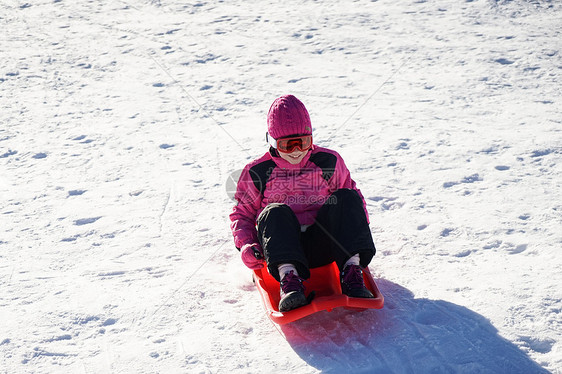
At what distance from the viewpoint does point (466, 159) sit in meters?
4.41

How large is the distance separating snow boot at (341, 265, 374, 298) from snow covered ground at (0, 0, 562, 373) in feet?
0.51

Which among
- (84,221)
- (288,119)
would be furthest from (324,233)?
(84,221)

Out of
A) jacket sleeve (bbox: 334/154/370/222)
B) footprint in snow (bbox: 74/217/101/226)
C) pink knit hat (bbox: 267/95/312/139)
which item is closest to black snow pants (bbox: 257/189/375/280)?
jacket sleeve (bbox: 334/154/370/222)

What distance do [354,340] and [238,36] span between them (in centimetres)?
581

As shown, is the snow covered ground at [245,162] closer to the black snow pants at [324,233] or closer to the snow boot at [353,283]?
the snow boot at [353,283]

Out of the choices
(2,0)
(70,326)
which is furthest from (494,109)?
(2,0)

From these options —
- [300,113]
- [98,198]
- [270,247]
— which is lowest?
[98,198]

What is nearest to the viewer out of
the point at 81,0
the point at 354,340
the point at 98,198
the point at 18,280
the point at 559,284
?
the point at 354,340

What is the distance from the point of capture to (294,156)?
9.68 feet

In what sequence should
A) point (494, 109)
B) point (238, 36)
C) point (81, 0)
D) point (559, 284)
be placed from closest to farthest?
point (559, 284) → point (494, 109) → point (238, 36) → point (81, 0)

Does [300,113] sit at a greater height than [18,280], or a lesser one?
greater

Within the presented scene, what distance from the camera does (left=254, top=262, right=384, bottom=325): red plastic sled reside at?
99.0 inches

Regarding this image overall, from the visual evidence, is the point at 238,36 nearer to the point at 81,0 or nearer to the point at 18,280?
the point at 81,0

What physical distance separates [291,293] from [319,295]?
35 cm
